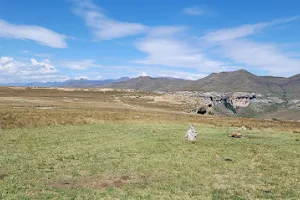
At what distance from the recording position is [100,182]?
20.5 metres

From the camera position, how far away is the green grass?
1891 cm

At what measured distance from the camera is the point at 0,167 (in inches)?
917

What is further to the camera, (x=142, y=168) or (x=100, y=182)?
(x=142, y=168)

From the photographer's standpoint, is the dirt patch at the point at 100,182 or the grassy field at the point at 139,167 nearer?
the grassy field at the point at 139,167

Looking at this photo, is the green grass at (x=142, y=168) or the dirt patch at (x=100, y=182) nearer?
the green grass at (x=142, y=168)

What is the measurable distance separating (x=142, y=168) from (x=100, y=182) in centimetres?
479

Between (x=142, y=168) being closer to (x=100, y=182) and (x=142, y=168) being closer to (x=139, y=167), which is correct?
(x=139, y=167)

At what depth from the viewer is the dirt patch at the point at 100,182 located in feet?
64.5

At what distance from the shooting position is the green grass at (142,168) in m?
18.9

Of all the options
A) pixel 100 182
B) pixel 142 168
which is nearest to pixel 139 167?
pixel 142 168

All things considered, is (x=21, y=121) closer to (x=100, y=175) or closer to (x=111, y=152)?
(x=111, y=152)

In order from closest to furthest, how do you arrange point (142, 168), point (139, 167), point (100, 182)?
point (100, 182), point (142, 168), point (139, 167)

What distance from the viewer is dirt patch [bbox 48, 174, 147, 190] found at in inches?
774

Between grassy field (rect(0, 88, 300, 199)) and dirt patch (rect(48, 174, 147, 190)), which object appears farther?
dirt patch (rect(48, 174, 147, 190))
